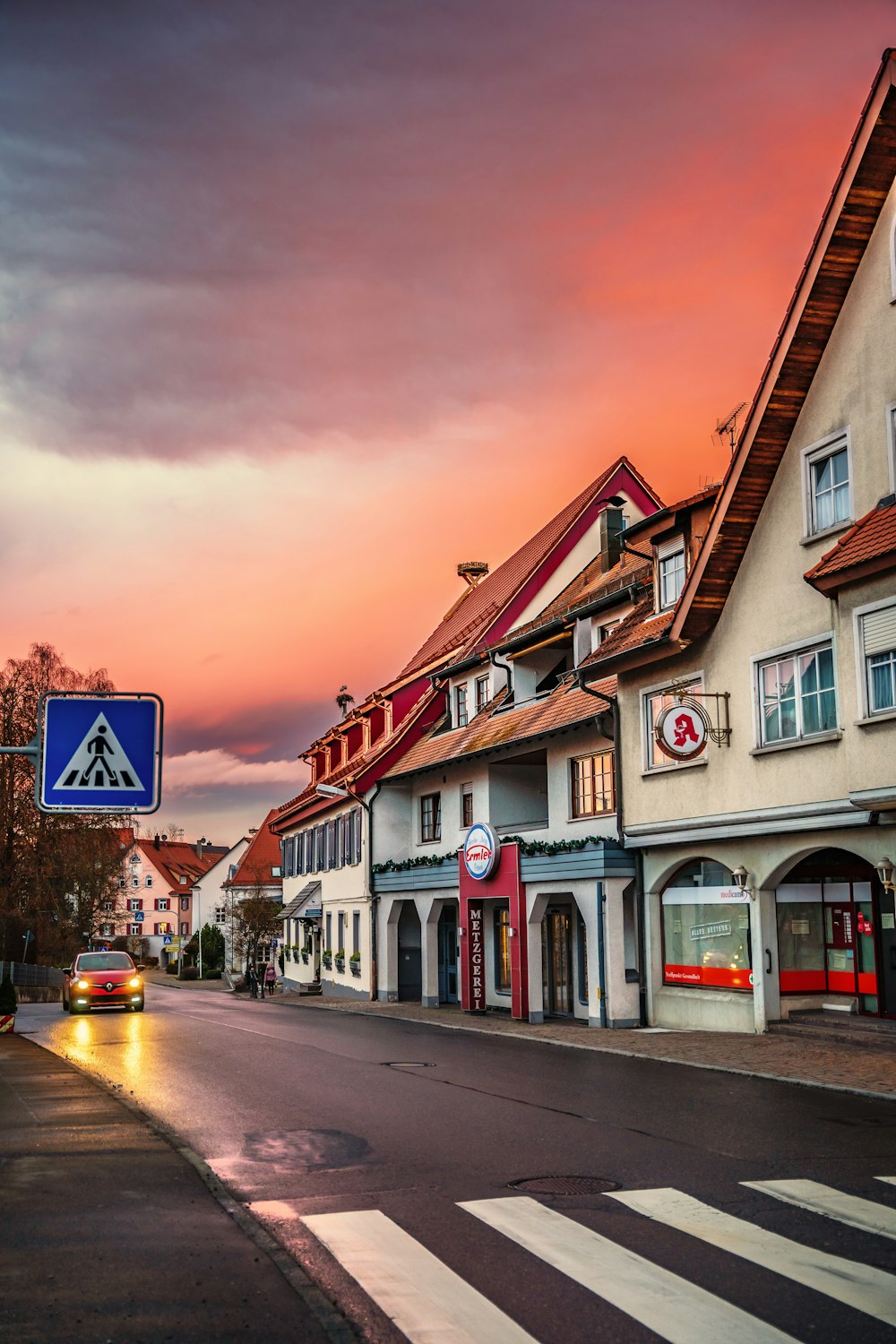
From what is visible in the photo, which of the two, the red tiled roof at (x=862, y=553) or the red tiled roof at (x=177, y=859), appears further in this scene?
the red tiled roof at (x=177, y=859)

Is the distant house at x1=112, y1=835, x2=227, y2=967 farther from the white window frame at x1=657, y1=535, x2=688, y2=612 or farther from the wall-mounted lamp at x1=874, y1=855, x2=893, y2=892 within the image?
the wall-mounted lamp at x1=874, y1=855, x2=893, y2=892

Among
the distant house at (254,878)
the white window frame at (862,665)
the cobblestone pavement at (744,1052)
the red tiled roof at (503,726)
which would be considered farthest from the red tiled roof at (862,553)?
the distant house at (254,878)

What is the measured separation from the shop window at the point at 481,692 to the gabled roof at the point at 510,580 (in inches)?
85.6

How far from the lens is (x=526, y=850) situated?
29844 millimetres

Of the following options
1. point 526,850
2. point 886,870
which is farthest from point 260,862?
point 886,870

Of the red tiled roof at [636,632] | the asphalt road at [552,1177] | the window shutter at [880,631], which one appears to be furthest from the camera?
the red tiled roof at [636,632]

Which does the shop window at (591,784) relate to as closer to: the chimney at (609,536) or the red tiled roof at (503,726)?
the red tiled roof at (503,726)

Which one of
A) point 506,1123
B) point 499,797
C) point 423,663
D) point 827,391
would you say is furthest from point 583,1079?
point 423,663

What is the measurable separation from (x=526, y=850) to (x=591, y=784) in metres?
2.21

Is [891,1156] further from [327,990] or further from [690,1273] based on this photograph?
[327,990]

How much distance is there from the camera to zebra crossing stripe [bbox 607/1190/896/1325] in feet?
22.0

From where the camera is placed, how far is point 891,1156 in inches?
428

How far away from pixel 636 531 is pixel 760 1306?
824 inches

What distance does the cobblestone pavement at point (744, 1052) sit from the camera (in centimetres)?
1673
